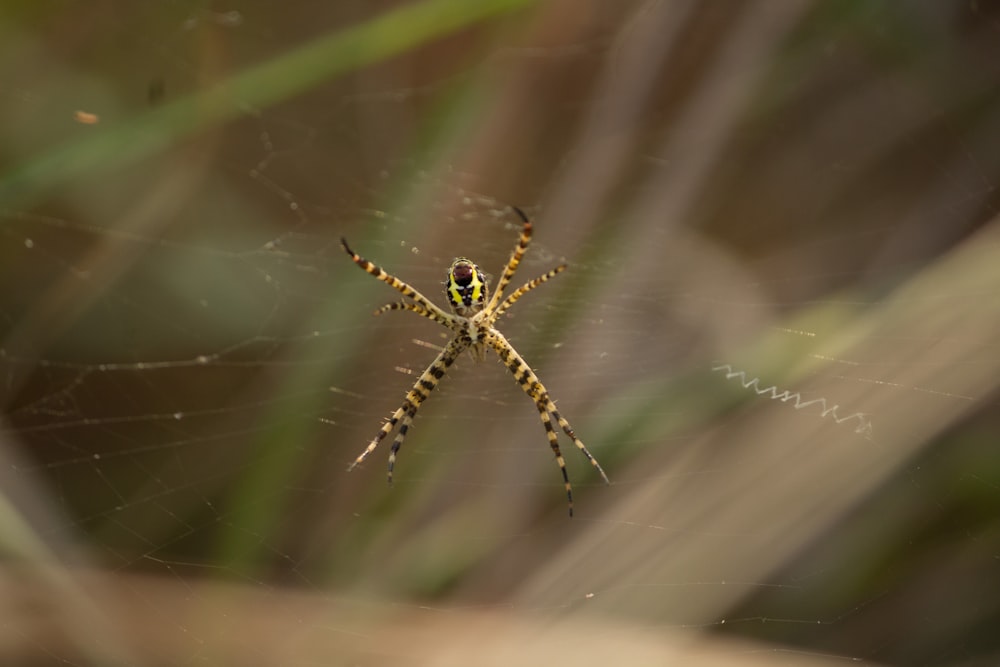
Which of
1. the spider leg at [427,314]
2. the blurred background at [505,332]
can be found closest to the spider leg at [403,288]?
the spider leg at [427,314]

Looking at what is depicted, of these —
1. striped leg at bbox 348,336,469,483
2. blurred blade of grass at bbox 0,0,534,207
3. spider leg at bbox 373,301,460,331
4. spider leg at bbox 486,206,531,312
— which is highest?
blurred blade of grass at bbox 0,0,534,207

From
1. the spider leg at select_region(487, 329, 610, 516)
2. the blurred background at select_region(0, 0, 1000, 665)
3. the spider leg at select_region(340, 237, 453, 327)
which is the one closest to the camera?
the spider leg at select_region(340, 237, 453, 327)

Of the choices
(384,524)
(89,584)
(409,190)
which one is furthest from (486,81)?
(89,584)

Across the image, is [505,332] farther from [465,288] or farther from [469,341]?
[465,288]

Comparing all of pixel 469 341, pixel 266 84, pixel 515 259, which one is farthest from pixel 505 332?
pixel 266 84

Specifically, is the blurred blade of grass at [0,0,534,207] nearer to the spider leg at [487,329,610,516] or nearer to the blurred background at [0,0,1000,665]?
the blurred background at [0,0,1000,665]

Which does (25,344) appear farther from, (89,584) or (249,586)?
(249,586)

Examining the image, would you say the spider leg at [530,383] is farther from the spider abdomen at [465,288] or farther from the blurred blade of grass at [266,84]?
the blurred blade of grass at [266,84]

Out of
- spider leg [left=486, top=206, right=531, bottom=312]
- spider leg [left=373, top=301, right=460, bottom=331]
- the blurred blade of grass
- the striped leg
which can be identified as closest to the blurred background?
the blurred blade of grass
